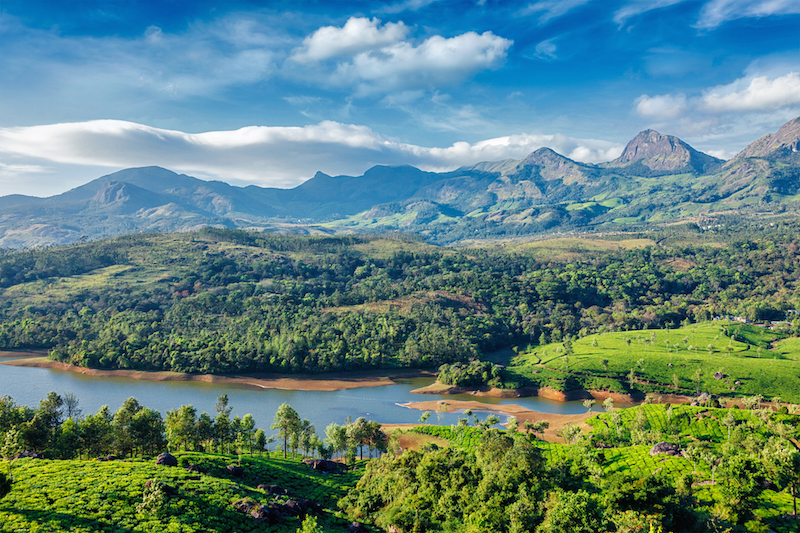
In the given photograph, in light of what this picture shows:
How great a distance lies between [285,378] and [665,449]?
80168mm

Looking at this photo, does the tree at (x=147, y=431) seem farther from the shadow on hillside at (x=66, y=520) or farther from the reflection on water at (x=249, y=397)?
the shadow on hillside at (x=66, y=520)

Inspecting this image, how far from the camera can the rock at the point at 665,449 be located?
173 ft

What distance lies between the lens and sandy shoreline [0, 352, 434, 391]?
106 meters

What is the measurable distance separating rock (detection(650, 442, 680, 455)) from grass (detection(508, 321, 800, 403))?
148ft

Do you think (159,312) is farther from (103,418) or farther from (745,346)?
(745,346)

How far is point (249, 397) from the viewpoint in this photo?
97125 mm

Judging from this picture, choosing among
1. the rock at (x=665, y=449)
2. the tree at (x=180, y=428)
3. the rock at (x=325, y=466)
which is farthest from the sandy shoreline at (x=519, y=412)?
the tree at (x=180, y=428)

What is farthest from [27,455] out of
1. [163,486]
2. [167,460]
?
[163,486]

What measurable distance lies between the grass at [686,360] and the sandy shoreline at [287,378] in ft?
100

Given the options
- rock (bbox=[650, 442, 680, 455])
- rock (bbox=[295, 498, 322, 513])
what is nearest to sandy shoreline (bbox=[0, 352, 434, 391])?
rock (bbox=[295, 498, 322, 513])

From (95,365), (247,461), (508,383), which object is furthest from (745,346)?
(95,365)

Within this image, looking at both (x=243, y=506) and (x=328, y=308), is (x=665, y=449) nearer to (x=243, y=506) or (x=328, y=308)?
(x=243, y=506)

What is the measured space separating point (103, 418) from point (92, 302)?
384 ft

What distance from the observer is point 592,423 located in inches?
2813
